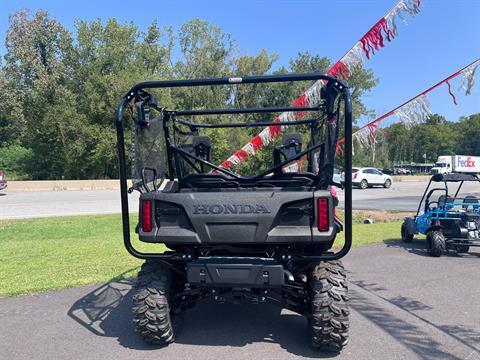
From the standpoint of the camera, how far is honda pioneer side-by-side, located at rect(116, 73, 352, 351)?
3.56 metres

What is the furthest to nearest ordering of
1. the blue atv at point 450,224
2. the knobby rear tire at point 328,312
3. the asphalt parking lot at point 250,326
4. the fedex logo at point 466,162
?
the fedex logo at point 466,162 < the blue atv at point 450,224 < the asphalt parking lot at point 250,326 < the knobby rear tire at point 328,312

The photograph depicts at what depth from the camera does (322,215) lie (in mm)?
3535

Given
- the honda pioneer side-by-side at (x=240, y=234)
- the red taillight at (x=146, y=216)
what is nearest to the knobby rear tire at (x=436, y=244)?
the honda pioneer side-by-side at (x=240, y=234)

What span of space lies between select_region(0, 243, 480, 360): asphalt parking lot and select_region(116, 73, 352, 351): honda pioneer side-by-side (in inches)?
12.5

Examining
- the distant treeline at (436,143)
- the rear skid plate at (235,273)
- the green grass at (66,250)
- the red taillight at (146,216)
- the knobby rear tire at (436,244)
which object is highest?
the distant treeline at (436,143)

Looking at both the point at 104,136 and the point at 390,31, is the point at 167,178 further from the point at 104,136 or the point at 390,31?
the point at 104,136

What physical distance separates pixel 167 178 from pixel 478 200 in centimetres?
717

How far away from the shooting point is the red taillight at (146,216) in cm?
373

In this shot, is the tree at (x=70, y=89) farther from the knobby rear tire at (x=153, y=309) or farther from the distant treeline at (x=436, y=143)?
the distant treeline at (x=436, y=143)

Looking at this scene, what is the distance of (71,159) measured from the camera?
119 feet

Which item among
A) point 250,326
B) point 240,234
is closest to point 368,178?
point 250,326

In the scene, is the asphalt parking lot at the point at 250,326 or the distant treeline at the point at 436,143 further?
the distant treeline at the point at 436,143

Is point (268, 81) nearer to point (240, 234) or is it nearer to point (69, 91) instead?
point (240, 234)

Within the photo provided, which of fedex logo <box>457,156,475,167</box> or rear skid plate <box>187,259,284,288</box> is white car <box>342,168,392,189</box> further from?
rear skid plate <box>187,259,284,288</box>
